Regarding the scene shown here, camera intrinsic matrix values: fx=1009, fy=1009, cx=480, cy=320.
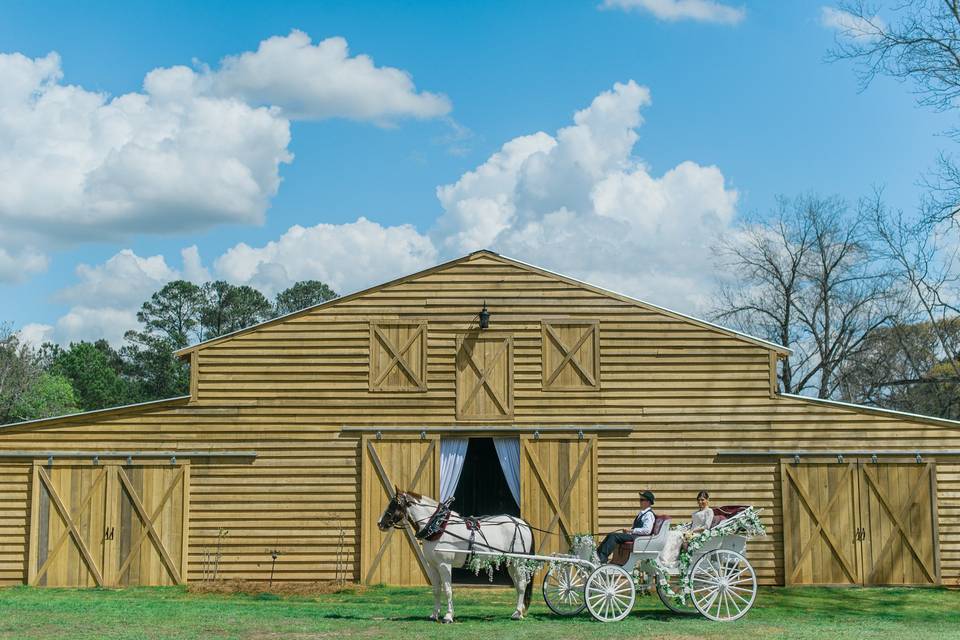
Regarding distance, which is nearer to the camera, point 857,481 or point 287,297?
point 857,481

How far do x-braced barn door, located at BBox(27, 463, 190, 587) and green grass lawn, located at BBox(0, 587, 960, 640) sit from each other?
48cm

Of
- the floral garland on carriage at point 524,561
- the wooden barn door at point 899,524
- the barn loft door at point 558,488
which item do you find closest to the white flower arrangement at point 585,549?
the floral garland on carriage at point 524,561

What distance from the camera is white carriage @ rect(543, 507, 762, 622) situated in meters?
12.6

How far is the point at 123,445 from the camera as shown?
17.5 meters

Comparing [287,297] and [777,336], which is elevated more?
[287,297]

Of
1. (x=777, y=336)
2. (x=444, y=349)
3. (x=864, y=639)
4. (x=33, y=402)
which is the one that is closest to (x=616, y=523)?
(x=444, y=349)

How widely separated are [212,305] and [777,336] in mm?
35623

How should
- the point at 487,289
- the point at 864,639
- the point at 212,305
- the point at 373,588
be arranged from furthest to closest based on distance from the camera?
1. the point at 212,305
2. the point at 487,289
3. the point at 373,588
4. the point at 864,639

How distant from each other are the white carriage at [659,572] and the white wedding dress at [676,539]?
6 cm

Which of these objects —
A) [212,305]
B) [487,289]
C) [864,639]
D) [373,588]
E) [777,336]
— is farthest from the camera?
[212,305]

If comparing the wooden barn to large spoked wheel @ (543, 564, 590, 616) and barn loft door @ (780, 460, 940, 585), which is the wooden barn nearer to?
barn loft door @ (780, 460, 940, 585)

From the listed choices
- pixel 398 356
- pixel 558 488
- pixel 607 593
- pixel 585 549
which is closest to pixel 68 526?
pixel 398 356

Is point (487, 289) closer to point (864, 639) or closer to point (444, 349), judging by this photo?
point (444, 349)

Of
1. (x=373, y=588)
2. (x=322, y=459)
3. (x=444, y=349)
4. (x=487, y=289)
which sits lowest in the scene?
(x=373, y=588)
